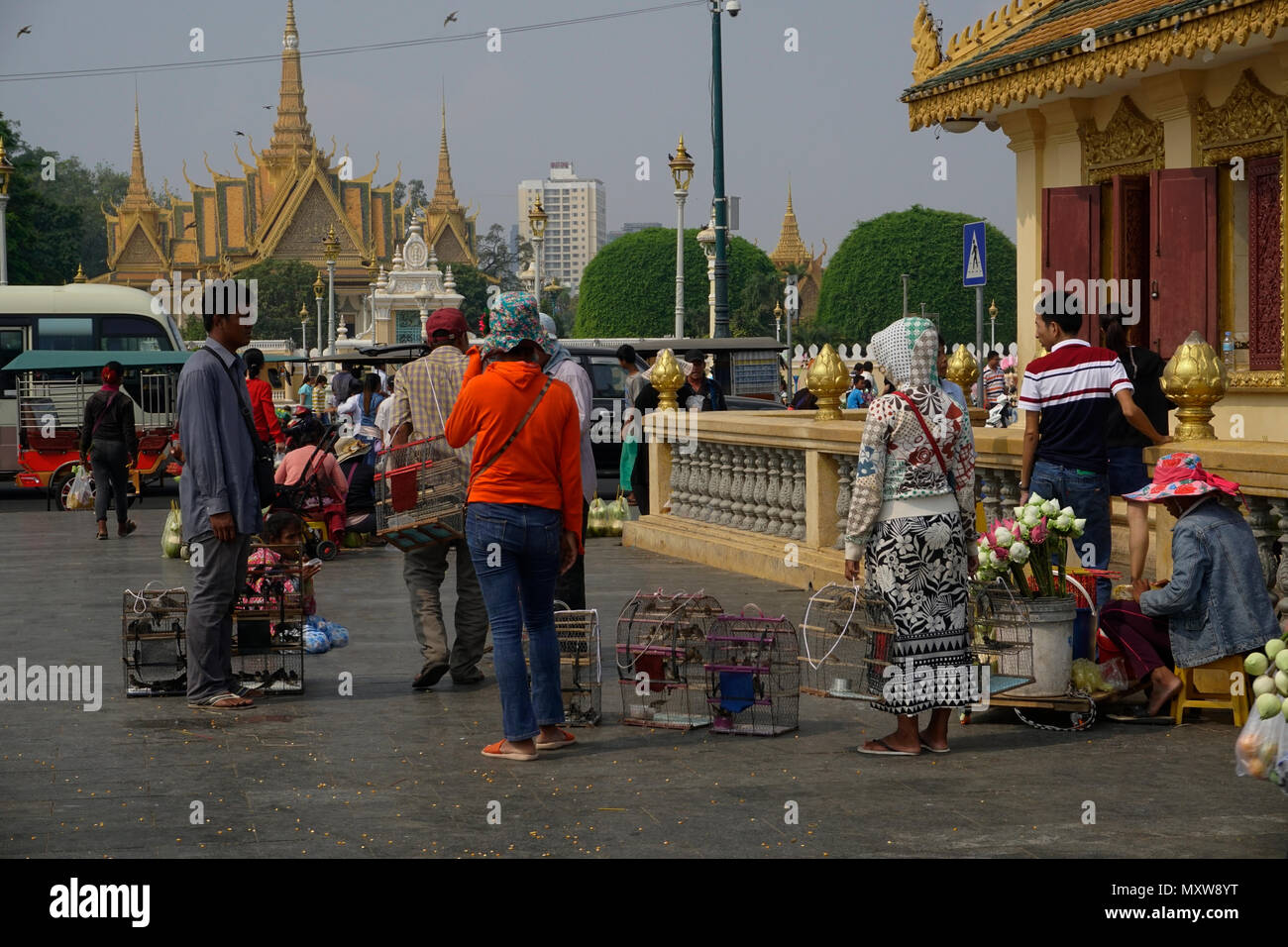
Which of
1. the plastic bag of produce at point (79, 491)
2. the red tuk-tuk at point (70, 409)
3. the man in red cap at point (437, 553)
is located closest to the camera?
the man in red cap at point (437, 553)

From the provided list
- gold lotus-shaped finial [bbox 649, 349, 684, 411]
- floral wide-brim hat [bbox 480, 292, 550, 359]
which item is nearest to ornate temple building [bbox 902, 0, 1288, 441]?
gold lotus-shaped finial [bbox 649, 349, 684, 411]

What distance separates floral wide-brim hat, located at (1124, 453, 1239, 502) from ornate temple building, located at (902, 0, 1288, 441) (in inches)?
229

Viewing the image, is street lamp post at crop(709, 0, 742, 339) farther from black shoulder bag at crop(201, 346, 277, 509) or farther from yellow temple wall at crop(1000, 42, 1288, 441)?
black shoulder bag at crop(201, 346, 277, 509)

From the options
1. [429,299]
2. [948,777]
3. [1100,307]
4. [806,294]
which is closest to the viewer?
[948,777]

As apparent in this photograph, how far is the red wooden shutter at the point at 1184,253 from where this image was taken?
1485cm

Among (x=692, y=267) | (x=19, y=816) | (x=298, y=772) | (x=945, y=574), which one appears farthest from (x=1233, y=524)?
(x=692, y=267)

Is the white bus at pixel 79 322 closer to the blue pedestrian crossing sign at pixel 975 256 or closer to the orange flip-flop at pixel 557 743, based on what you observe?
the blue pedestrian crossing sign at pixel 975 256

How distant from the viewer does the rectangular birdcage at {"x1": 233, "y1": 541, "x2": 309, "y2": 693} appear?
29.8 feet

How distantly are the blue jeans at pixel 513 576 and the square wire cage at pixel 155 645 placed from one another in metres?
2.39

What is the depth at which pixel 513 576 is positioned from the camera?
7391mm

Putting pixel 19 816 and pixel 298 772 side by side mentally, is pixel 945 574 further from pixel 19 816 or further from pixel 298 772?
pixel 19 816

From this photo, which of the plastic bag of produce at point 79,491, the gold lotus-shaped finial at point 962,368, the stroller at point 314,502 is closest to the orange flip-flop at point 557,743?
the stroller at point 314,502
